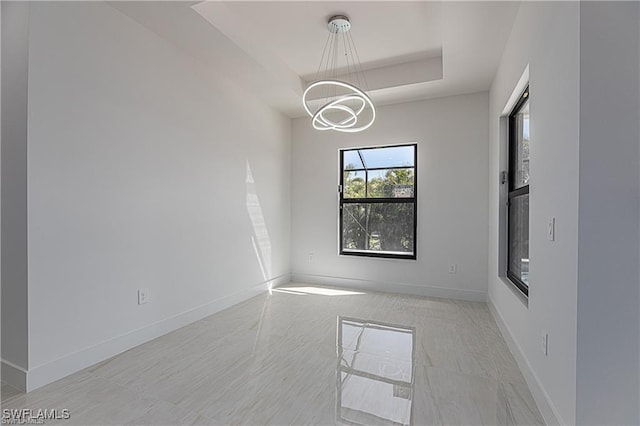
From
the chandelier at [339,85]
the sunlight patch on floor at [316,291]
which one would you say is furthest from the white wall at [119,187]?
the chandelier at [339,85]

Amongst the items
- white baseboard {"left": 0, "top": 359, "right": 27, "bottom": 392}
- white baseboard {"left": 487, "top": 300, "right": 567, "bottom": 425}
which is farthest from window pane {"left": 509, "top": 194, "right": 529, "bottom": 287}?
white baseboard {"left": 0, "top": 359, "right": 27, "bottom": 392}


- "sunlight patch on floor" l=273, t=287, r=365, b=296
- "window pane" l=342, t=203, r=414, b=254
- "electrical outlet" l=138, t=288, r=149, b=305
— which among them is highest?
"window pane" l=342, t=203, r=414, b=254

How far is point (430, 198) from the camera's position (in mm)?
4207

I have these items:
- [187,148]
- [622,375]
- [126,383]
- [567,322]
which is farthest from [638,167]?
[187,148]

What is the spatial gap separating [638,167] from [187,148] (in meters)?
3.18

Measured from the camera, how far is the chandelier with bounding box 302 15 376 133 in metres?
2.99

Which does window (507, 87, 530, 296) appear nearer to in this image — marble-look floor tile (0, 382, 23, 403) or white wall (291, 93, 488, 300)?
white wall (291, 93, 488, 300)

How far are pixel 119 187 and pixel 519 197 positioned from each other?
330 centimetres

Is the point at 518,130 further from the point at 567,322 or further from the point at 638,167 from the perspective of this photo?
the point at 567,322

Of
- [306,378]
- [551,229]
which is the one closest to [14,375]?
[306,378]

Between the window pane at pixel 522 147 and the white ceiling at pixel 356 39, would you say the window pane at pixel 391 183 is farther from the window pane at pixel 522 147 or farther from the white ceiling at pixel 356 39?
the window pane at pixel 522 147

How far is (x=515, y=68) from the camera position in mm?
2506

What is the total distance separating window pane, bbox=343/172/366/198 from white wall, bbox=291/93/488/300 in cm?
17

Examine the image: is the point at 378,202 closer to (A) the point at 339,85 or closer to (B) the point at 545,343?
(A) the point at 339,85
